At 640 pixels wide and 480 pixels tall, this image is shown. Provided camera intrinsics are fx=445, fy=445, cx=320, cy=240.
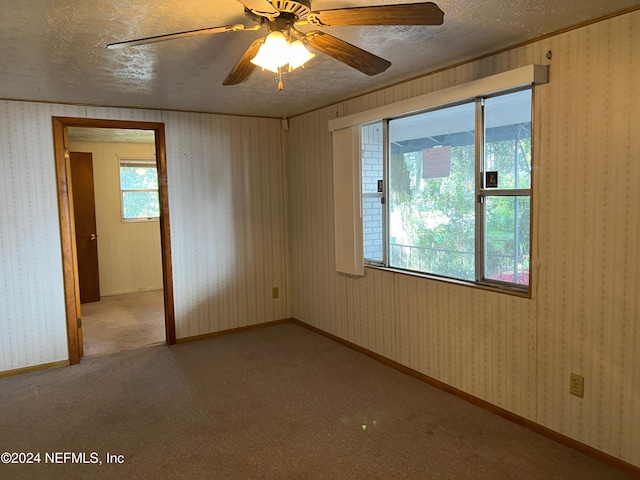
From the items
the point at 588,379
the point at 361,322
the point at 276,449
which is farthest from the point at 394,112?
the point at 276,449

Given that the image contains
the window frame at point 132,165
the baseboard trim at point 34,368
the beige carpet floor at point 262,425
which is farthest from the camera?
the window frame at point 132,165

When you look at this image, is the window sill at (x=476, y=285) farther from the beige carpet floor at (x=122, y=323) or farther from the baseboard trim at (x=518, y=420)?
the beige carpet floor at (x=122, y=323)

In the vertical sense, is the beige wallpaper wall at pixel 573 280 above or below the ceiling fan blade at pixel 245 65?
below

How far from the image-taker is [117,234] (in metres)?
6.59

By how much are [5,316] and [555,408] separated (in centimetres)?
408

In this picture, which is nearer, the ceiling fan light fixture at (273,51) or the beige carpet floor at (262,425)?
the ceiling fan light fixture at (273,51)

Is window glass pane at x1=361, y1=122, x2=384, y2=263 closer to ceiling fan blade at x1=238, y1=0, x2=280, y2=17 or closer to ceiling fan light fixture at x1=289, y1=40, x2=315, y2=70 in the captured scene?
ceiling fan light fixture at x1=289, y1=40, x2=315, y2=70

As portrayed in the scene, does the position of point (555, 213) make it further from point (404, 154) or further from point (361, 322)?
point (361, 322)

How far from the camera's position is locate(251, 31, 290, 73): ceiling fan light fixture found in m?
1.73

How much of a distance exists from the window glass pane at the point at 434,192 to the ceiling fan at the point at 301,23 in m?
1.19

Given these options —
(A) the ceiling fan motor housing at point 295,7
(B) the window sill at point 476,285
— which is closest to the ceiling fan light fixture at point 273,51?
(A) the ceiling fan motor housing at point 295,7

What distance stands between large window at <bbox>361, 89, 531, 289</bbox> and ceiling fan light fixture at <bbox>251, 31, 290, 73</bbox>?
153 cm

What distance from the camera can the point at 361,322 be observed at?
155 inches

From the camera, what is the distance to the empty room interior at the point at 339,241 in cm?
218
